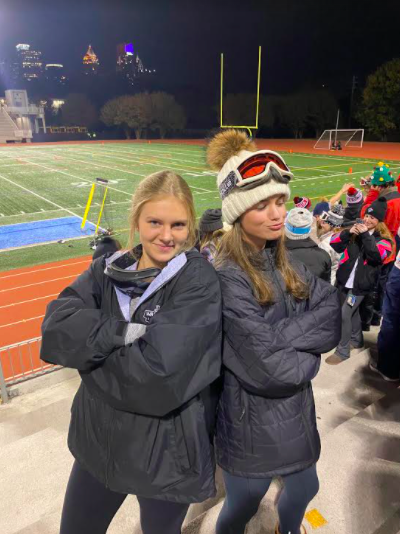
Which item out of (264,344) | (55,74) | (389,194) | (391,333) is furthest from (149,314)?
(55,74)

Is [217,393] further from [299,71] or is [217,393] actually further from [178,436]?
[299,71]

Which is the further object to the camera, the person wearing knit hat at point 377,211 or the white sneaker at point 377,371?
the person wearing knit hat at point 377,211

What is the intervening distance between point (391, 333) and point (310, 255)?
1.11 metres

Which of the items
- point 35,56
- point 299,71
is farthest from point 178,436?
point 35,56

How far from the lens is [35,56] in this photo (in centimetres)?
13600

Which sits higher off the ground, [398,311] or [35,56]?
[35,56]

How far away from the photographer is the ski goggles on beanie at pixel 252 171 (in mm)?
1687

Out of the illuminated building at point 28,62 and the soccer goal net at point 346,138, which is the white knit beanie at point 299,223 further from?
the illuminated building at point 28,62

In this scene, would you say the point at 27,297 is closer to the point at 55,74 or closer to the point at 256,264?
the point at 256,264

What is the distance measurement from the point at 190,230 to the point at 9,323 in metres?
6.43

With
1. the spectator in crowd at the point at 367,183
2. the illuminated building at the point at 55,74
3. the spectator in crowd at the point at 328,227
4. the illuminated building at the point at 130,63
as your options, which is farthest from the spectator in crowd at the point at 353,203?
the illuminated building at the point at 130,63

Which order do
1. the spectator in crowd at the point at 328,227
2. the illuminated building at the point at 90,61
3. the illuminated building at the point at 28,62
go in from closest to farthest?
1. the spectator in crowd at the point at 328,227
2. the illuminated building at the point at 28,62
3. the illuminated building at the point at 90,61

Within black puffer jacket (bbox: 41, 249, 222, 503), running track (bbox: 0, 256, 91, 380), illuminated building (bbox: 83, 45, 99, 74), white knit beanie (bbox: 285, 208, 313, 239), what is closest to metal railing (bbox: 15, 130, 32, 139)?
running track (bbox: 0, 256, 91, 380)

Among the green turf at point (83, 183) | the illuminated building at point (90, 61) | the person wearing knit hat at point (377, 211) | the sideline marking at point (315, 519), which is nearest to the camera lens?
the sideline marking at point (315, 519)
